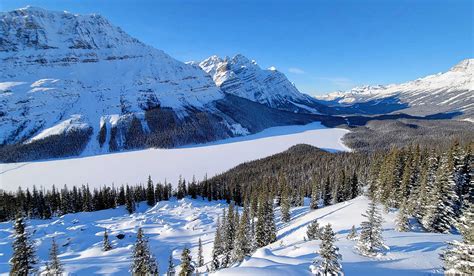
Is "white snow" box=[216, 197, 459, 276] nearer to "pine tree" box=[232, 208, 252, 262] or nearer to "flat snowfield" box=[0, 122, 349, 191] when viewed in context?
"pine tree" box=[232, 208, 252, 262]

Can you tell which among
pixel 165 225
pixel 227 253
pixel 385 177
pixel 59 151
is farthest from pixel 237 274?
pixel 59 151

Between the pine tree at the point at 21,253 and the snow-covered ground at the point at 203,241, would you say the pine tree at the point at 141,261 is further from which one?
the snow-covered ground at the point at 203,241

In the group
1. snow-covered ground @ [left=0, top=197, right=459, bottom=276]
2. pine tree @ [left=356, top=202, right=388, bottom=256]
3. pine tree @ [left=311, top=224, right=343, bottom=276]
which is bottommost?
snow-covered ground @ [left=0, top=197, right=459, bottom=276]

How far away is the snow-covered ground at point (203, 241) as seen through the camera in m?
24.8

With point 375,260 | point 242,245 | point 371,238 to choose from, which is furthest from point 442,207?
point 242,245

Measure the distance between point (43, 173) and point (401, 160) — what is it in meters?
183

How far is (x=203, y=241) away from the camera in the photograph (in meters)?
77.0

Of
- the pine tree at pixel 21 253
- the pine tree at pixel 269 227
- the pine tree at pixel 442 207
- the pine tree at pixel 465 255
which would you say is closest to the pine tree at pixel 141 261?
the pine tree at pixel 21 253

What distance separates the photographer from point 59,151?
198 meters

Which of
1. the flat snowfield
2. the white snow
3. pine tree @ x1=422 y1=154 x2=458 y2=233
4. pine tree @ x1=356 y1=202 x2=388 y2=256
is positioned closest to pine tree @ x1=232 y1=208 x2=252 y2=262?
the white snow

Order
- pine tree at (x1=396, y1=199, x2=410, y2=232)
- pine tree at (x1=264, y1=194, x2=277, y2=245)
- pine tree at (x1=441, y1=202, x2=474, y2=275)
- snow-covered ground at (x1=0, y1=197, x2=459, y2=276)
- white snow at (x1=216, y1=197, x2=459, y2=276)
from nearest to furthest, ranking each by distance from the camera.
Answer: pine tree at (x1=441, y1=202, x2=474, y2=275)
white snow at (x1=216, y1=197, x2=459, y2=276)
snow-covered ground at (x1=0, y1=197, x2=459, y2=276)
pine tree at (x1=396, y1=199, x2=410, y2=232)
pine tree at (x1=264, y1=194, x2=277, y2=245)

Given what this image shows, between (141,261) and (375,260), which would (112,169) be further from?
(375,260)

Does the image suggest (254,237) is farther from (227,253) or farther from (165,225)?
(165,225)

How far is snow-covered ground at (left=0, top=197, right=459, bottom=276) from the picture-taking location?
81.3ft
